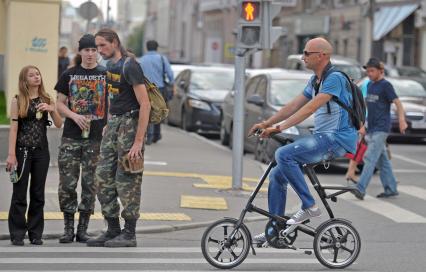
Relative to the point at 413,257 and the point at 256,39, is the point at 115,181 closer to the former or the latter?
the point at 413,257

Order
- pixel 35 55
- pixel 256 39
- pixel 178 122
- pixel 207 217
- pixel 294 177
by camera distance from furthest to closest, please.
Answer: pixel 178 122, pixel 35 55, pixel 256 39, pixel 207 217, pixel 294 177

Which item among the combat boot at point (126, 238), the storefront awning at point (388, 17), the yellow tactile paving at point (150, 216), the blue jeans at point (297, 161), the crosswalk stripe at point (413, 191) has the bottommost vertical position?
the crosswalk stripe at point (413, 191)

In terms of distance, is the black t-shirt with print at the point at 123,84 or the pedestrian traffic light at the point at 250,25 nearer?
the black t-shirt with print at the point at 123,84

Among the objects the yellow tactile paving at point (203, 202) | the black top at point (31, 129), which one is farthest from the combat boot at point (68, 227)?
the yellow tactile paving at point (203, 202)

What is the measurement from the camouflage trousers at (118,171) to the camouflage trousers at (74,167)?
0.97 ft

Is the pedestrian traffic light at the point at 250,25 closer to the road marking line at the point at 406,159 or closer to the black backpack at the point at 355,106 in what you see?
the black backpack at the point at 355,106

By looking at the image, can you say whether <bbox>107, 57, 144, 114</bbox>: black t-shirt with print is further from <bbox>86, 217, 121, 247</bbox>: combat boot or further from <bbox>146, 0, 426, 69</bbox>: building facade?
<bbox>146, 0, 426, 69</bbox>: building facade

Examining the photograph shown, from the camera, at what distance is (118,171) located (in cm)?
985

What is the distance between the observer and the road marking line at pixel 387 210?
41.6 ft

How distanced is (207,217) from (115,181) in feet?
7.77

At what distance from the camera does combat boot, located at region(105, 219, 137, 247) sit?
1006 cm

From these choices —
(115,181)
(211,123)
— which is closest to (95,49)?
(115,181)

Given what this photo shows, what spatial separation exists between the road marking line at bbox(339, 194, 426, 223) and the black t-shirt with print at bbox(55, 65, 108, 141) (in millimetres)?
3949

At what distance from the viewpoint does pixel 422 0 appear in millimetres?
45500
